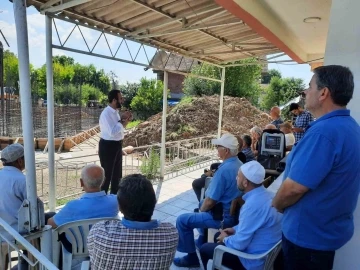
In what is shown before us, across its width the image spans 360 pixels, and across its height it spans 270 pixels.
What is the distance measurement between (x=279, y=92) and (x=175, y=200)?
1746 centimetres

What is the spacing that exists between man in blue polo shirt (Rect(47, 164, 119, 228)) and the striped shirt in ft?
2.06

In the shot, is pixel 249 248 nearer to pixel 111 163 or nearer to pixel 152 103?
pixel 111 163

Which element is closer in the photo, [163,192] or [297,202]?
[297,202]

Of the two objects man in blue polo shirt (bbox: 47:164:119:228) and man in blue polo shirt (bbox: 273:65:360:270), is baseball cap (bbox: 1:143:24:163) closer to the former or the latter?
man in blue polo shirt (bbox: 47:164:119:228)

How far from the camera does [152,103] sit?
66.7 feet

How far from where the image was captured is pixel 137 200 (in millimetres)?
1184

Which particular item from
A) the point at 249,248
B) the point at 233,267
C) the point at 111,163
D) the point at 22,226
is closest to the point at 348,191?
the point at 249,248

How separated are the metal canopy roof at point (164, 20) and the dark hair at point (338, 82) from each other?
223 centimetres

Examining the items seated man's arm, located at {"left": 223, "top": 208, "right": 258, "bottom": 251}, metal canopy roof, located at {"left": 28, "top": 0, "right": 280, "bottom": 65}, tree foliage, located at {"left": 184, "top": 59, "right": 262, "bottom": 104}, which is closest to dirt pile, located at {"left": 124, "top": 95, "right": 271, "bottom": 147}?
tree foliage, located at {"left": 184, "top": 59, "right": 262, "bottom": 104}

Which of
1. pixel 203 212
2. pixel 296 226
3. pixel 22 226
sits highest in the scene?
pixel 296 226

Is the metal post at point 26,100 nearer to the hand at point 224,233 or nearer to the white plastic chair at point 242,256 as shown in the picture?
the white plastic chair at point 242,256

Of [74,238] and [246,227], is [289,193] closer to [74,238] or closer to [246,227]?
[246,227]

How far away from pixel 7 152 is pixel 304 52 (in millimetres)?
5918

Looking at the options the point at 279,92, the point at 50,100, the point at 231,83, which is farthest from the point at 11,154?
the point at 279,92
